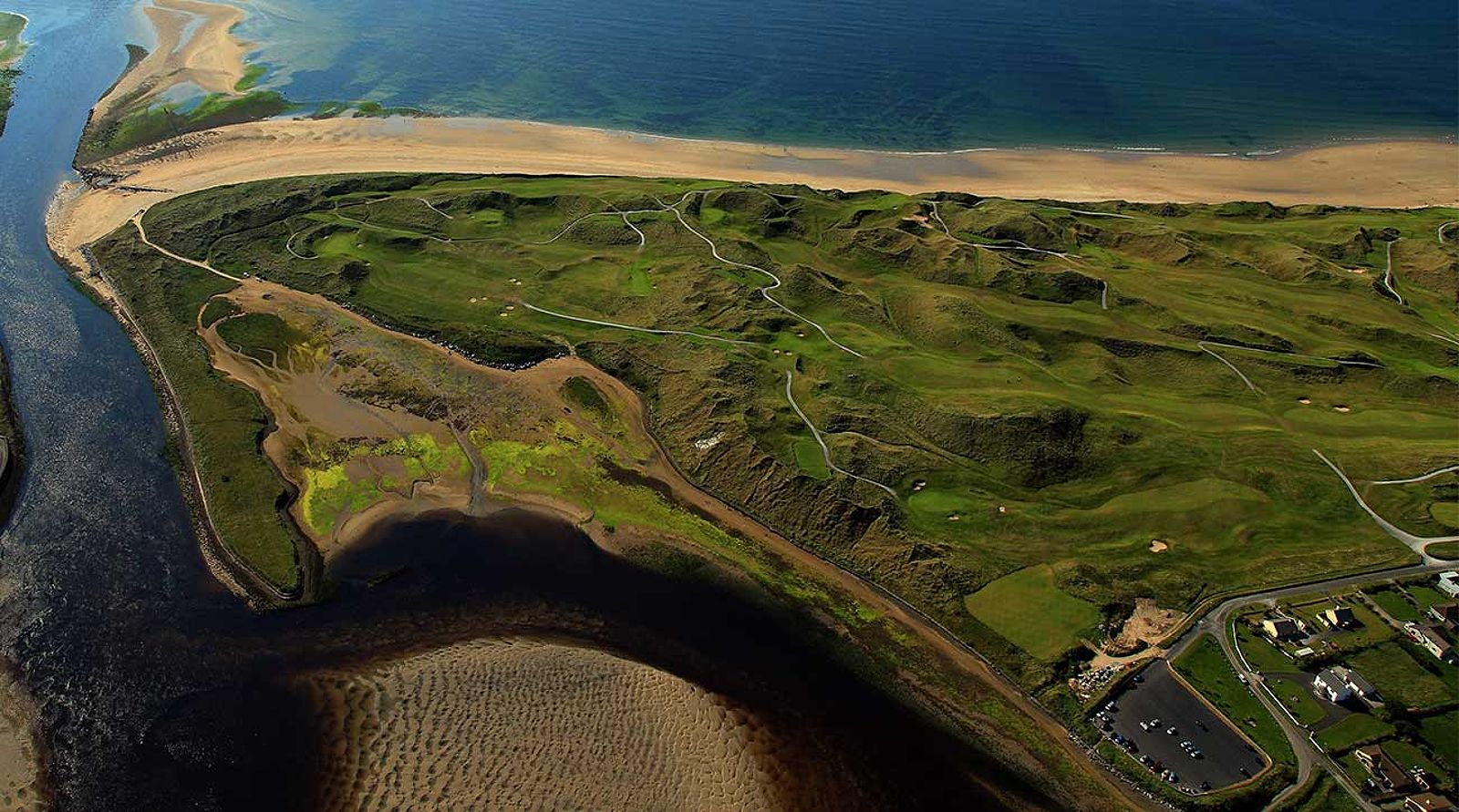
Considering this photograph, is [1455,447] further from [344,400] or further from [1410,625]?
[344,400]

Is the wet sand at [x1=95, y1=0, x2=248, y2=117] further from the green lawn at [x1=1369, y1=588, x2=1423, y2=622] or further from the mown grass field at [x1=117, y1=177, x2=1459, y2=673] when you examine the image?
the green lawn at [x1=1369, y1=588, x2=1423, y2=622]

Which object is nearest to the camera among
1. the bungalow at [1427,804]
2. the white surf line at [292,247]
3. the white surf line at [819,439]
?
the bungalow at [1427,804]

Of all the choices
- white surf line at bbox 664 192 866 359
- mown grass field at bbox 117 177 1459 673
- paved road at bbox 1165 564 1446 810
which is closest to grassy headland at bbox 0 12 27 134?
mown grass field at bbox 117 177 1459 673

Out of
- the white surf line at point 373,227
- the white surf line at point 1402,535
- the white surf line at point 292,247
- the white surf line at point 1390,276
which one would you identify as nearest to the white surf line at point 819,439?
the white surf line at point 1402,535

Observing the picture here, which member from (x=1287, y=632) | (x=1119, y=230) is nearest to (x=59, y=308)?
(x=1287, y=632)

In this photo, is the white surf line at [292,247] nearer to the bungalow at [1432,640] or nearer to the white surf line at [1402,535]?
the white surf line at [1402,535]

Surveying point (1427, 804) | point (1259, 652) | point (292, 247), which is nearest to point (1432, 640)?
point (1259, 652)
